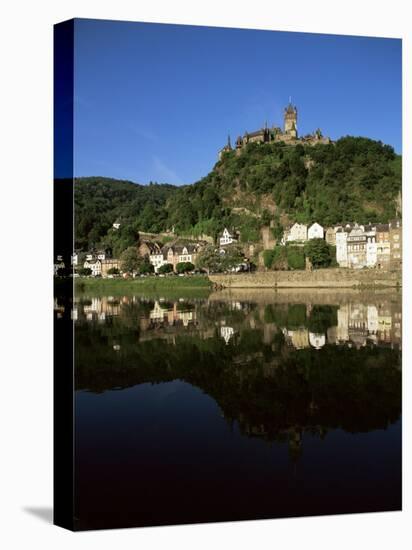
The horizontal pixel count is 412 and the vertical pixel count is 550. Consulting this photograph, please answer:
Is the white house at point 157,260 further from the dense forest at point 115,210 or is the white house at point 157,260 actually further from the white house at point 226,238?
the white house at point 226,238

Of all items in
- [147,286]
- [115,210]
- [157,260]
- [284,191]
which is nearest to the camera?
[115,210]

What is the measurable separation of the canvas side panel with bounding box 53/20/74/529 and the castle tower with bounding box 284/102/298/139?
213 centimetres

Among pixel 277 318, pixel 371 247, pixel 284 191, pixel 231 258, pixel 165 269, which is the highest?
pixel 284 191

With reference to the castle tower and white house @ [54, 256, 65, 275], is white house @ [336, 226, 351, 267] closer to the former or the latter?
the castle tower

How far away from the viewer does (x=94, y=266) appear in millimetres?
7871

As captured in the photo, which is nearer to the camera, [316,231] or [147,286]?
[147,286]

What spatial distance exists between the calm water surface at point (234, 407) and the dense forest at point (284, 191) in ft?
2.47

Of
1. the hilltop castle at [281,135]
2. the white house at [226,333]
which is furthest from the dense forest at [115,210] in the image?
the white house at [226,333]

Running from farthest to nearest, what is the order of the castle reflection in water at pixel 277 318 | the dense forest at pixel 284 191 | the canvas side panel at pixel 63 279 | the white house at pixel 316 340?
the dense forest at pixel 284 191
the white house at pixel 316 340
the castle reflection in water at pixel 277 318
the canvas side panel at pixel 63 279

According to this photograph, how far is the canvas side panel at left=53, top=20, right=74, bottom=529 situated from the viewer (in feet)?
24.7

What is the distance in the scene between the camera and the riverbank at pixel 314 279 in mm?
A: 8953

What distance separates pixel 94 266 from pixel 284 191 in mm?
2284

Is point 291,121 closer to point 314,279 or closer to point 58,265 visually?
point 314,279

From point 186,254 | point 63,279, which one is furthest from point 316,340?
point 63,279
